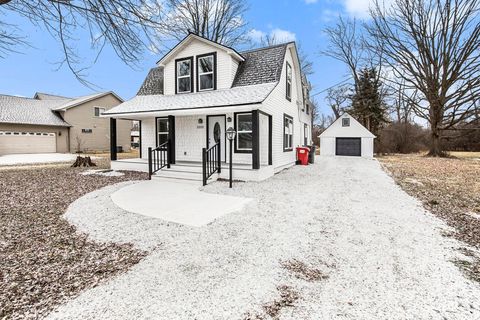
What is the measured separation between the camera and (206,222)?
4.56 meters

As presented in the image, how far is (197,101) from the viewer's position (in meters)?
9.96

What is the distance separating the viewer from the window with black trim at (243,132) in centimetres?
1023

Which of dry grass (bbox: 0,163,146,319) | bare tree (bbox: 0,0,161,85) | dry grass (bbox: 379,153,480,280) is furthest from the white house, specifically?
dry grass (bbox: 379,153,480,280)

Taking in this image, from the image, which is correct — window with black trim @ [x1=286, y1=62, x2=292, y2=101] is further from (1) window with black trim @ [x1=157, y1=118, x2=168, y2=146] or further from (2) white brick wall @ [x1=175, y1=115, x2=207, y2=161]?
(1) window with black trim @ [x1=157, y1=118, x2=168, y2=146]

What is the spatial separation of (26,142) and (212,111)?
2200 cm

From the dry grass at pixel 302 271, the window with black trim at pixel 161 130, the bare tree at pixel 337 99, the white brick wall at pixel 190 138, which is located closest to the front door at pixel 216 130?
the white brick wall at pixel 190 138

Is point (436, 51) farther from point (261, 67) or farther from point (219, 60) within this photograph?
point (219, 60)

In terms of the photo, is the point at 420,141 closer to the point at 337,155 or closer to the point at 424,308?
the point at 337,155

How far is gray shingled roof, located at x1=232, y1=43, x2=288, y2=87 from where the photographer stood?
34.4 feet

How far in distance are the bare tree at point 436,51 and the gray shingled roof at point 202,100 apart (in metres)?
18.0

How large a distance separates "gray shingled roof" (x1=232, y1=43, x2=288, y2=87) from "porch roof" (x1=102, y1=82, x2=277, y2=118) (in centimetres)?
45

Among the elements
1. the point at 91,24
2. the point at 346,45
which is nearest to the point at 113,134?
the point at 91,24

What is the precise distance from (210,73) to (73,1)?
286 inches

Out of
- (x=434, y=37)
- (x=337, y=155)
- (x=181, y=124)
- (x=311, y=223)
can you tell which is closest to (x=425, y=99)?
(x=434, y=37)
